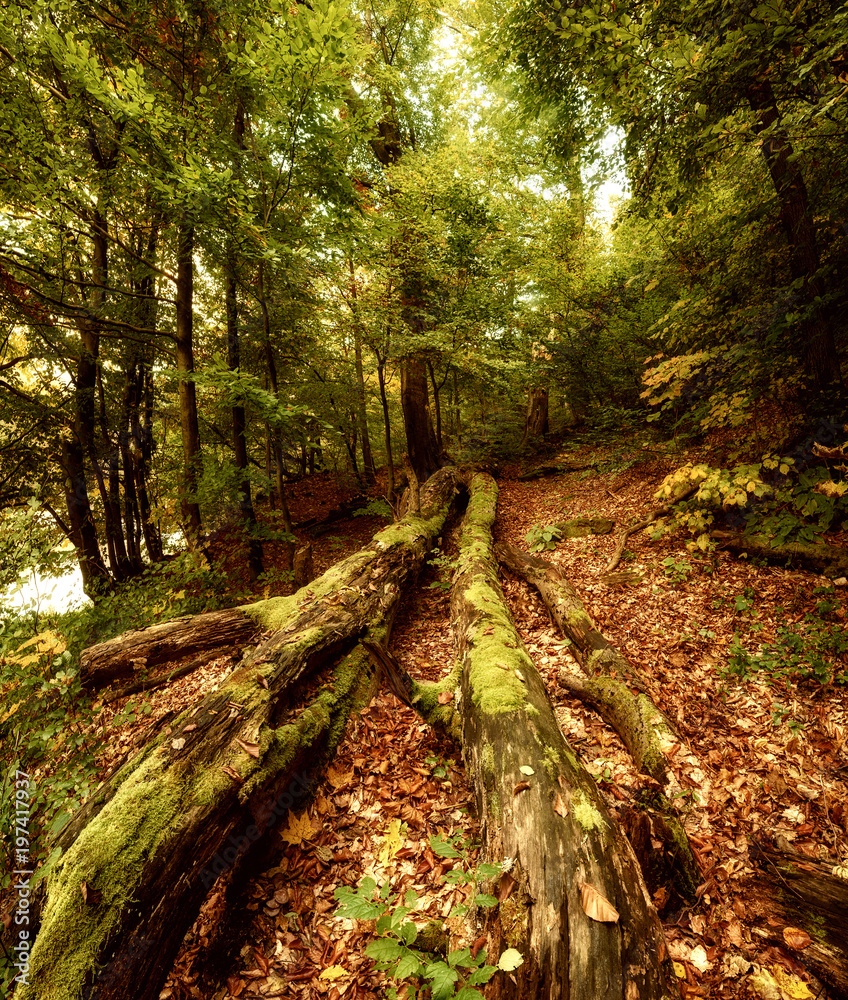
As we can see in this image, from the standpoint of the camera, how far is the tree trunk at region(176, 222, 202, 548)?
7512 mm

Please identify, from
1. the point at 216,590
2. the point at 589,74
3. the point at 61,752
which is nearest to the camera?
the point at 61,752

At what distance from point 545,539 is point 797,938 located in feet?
18.7

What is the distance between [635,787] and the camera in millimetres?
2951

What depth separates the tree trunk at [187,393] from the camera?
7512 millimetres

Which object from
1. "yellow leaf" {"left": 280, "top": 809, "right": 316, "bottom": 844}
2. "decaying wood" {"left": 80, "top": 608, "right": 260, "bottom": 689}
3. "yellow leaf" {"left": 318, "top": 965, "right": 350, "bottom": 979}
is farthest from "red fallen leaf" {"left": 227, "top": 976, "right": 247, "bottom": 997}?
"decaying wood" {"left": 80, "top": 608, "right": 260, "bottom": 689}

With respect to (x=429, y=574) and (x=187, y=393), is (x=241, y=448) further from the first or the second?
(x=429, y=574)

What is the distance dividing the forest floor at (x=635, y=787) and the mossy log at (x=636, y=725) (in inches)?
4.4

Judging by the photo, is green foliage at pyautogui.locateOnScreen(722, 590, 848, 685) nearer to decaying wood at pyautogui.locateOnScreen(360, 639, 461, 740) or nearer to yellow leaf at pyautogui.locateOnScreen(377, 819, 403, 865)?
decaying wood at pyautogui.locateOnScreen(360, 639, 461, 740)

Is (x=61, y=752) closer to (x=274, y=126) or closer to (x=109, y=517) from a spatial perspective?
(x=109, y=517)

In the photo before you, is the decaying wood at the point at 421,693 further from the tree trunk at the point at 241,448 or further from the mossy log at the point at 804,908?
the tree trunk at the point at 241,448

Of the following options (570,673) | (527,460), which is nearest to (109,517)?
(570,673)

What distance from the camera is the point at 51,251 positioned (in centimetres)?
738

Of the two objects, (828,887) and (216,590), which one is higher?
(216,590)

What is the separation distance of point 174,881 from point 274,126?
8554mm
